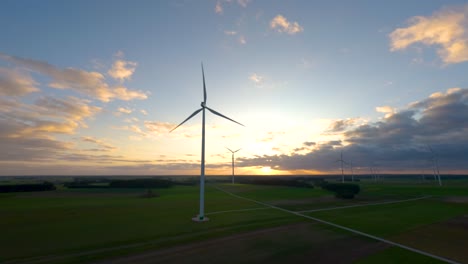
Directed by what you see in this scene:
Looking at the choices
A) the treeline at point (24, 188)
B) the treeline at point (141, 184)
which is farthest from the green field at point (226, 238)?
the treeline at point (141, 184)

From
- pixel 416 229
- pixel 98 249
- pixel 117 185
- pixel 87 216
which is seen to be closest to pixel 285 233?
pixel 416 229

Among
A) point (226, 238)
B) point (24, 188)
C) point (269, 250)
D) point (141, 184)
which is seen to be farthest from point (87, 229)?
point (141, 184)

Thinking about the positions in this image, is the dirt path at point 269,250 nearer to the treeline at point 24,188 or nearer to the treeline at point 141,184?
the treeline at point 24,188

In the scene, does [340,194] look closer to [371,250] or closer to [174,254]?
[371,250]

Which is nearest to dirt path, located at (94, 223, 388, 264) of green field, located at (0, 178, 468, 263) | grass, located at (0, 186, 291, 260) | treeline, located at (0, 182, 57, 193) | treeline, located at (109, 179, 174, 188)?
green field, located at (0, 178, 468, 263)

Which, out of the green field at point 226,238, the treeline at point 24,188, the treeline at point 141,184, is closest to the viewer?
the green field at point 226,238

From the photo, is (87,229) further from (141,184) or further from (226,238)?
(141,184)

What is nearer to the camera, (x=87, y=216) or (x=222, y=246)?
(x=222, y=246)

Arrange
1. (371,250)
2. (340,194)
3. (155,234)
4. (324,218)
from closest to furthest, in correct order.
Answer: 1. (371,250)
2. (155,234)
3. (324,218)
4. (340,194)

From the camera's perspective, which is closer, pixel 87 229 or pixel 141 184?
pixel 87 229

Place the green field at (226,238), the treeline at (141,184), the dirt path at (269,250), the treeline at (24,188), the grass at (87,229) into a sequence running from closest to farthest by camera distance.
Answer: the dirt path at (269,250) → the green field at (226,238) → the grass at (87,229) → the treeline at (24,188) → the treeline at (141,184)

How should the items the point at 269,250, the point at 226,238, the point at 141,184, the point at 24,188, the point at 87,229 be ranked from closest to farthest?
1. the point at 269,250
2. the point at 226,238
3. the point at 87,229
4. the point at 24,188
5. the point at 141,184
